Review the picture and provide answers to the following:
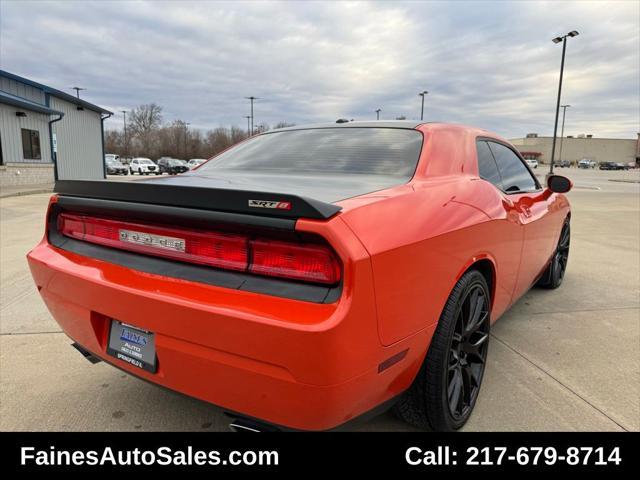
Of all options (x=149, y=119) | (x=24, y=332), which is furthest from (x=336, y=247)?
(x=149, y=119)

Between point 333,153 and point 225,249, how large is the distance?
1.13 meters

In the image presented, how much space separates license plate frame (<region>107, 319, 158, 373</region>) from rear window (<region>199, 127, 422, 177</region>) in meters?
1.14

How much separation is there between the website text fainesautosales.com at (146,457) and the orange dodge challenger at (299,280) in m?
0.36

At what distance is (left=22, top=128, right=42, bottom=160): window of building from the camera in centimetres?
1925

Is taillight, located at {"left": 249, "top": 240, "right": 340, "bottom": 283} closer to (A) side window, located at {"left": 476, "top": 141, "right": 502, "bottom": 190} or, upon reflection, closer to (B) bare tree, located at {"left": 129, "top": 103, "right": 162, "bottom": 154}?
(A) side window, located at {"left": 476, "top": 141, "right": 502, "bottom": 190}

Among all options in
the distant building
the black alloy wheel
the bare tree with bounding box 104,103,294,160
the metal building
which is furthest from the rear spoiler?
the distant building

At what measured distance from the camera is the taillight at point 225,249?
1522mm

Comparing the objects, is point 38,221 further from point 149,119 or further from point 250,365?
point 149,119

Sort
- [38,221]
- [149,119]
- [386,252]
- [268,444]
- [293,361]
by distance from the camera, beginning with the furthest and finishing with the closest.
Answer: [149,119] → [38,221] → [268,444] → [386,252] → [293,361]

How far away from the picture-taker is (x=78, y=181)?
2.11m

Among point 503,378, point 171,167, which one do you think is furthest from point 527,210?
point 171,167

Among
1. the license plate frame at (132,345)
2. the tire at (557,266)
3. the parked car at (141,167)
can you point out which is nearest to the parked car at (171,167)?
the parked car at (141,167)

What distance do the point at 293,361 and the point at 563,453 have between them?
1.43 m

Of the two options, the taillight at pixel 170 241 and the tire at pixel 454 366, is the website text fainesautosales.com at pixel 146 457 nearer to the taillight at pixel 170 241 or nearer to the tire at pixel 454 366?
the tire at pixel 454 366
